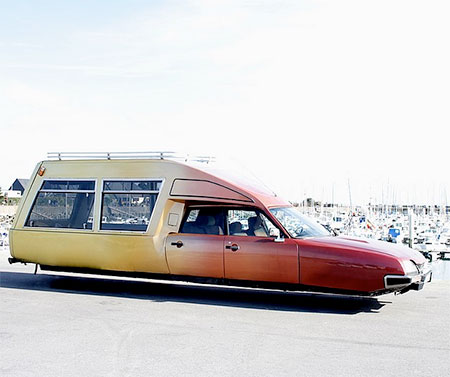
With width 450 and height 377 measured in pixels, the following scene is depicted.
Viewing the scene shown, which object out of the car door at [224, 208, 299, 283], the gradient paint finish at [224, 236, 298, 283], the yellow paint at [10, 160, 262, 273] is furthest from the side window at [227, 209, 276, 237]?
the yellow paint at [10, 160, 262, 273]

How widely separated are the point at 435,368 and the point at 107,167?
674 centimetres

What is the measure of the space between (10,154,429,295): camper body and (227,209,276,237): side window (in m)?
0.02

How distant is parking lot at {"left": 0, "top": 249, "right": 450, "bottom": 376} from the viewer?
19.5 feet

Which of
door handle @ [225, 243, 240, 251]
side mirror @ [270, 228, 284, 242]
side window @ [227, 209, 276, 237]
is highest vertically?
side window @ [227, 209, 276, 237]

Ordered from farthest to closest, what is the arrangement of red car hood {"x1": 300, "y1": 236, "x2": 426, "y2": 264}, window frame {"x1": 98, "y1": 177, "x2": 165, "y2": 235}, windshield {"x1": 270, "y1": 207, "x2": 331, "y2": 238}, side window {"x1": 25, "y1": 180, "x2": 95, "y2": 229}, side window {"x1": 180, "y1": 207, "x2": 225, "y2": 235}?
side window {"x1": 25, "y1": 180, "x2": 95, "y2": 229} < window frame {"x1": 98, "y1": 177, "x2": 165, "y2": 235} < side window {"x1": 180, "y1": 207, "x2": 225, "y2": 235} < windshield {"x1": 270, "y1": 207, "x2": 331, "y2": 238} < red car hood {"x1": 300, "y1": 236, "x2": 426, "y2": 264}

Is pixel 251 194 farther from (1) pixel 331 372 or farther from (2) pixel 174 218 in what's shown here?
(1) pixel 331 372

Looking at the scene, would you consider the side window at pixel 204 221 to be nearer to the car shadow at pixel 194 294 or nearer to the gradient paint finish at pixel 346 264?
the car shadow at pixel 194 294

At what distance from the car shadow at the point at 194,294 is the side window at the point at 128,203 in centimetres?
119

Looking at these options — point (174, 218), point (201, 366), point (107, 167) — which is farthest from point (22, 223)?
point (201, 366)

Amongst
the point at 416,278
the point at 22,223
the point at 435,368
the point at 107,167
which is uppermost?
the point at 107,167

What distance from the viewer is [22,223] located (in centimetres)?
1115

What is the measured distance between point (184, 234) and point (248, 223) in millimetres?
1092

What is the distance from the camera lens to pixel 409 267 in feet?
28.6

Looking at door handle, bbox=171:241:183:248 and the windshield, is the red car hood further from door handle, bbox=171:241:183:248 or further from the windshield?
door handle, bbox=171:241:183:248
